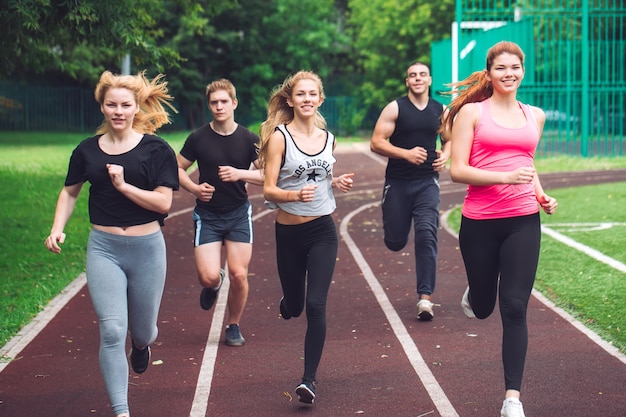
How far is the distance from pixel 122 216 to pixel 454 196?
15537mm

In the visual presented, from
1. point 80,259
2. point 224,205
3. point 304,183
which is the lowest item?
point 80,259

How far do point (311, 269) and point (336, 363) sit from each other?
107 centimetres

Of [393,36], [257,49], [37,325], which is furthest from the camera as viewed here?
[257,49]

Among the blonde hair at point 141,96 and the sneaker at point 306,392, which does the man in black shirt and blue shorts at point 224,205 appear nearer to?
the blonde hair at point 141,96

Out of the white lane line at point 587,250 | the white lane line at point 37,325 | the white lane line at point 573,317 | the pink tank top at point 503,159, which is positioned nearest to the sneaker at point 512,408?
the pink tank top at point 503,159

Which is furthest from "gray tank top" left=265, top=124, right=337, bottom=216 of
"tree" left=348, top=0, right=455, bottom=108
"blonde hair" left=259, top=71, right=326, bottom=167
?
"tree" left=348, top=0, right=455, bottom=108

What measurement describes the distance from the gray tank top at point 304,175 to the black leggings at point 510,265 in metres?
1.01

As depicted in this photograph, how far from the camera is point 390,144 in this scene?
370 inches

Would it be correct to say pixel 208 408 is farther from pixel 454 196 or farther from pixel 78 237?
pixel 454 196

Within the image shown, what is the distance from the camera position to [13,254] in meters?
13.5

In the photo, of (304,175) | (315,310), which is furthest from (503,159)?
(315,310)

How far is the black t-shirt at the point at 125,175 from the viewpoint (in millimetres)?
6047

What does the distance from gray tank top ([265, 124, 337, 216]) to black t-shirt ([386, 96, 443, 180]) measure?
8.62ft

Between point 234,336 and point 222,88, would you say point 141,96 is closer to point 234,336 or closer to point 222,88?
point 222,88
